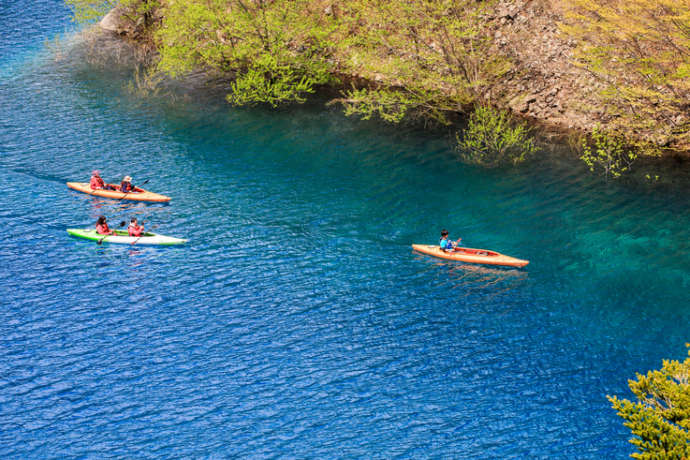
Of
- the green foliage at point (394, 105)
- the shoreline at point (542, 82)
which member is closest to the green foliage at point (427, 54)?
the green foliage at point (394, 105)

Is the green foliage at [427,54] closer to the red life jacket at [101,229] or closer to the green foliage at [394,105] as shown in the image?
the green foliage at [394,105]

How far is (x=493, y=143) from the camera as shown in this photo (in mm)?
41219

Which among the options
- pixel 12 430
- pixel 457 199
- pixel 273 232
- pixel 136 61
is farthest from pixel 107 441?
pixel 136 61

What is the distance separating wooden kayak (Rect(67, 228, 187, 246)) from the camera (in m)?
32.6

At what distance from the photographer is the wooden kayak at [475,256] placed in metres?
30.3

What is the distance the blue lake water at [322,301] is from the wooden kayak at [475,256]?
54 centimetres

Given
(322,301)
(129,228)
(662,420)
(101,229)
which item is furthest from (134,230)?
(662,420)

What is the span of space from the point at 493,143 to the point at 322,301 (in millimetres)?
18081

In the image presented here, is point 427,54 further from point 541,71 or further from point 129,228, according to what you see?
point 129,228

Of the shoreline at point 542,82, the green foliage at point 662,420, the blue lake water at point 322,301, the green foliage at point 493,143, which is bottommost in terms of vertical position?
the blue lake water at point 322,301

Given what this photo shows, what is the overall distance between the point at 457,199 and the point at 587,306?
10.8 metres

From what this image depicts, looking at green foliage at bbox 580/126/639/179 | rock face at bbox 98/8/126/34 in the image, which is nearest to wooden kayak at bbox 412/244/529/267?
green foliage at bbox 580/126/639/179

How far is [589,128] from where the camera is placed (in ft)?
138

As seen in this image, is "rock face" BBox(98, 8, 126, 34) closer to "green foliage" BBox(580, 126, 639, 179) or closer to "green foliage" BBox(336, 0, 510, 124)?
"green foliage" BBox(336, 0, 510, 124)
